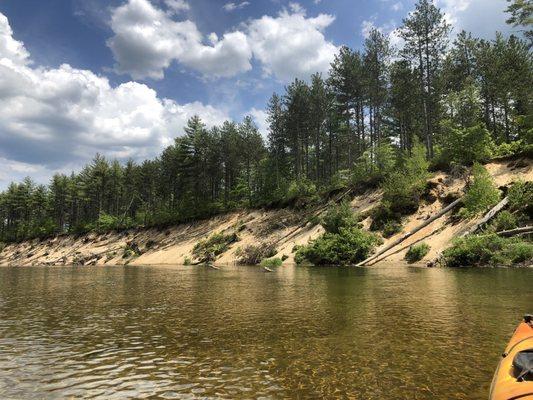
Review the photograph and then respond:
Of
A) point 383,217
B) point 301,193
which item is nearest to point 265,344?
point 383,217

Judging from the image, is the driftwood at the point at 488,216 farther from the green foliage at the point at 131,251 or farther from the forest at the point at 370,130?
the green foliage at the point at 131,251

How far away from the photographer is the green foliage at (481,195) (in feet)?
110

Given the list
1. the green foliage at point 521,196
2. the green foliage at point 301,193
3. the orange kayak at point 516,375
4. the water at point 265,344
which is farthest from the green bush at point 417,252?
the orange kayak at point 516,375

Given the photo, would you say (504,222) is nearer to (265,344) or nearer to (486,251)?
(486,251)

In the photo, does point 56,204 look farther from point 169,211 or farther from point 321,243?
point 321,243

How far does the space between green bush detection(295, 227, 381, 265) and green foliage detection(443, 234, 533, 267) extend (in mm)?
8424

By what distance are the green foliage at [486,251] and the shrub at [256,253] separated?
20.7m

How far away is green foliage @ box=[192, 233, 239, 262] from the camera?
2090 inches

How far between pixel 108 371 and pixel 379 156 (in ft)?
150

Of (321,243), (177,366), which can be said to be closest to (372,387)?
(177,366)

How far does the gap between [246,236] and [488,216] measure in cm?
3075

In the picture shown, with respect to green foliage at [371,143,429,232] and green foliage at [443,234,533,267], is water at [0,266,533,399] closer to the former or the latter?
green foliage at [443,234,533,267]

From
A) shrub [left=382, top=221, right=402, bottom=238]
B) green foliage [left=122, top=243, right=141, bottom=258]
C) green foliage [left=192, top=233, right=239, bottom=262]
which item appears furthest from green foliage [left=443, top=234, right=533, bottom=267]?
green foliage [left=122, top=243, right=141, bottom=258]

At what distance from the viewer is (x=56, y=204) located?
A: 352 ft
